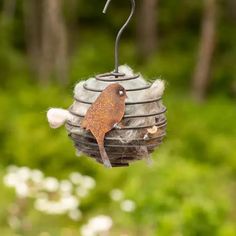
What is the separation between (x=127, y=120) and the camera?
9.88 ft

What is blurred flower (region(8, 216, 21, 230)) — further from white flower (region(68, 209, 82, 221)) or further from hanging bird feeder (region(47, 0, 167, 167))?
hanging bird feeder (region(47, 0, 167, 167))

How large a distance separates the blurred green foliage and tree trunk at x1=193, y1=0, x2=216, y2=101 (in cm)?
28

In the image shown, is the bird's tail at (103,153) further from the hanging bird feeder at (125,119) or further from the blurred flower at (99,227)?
the blurred flower at (99,227)

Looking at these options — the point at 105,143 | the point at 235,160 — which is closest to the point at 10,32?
the point at 235,160

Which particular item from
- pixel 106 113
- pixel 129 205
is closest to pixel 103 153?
pixel 106 113

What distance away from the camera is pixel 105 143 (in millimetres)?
3006

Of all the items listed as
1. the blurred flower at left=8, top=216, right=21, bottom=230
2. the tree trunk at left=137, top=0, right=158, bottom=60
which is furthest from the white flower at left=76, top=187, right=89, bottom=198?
the tree trunk at left=137, top=0, right=158, bottom=60

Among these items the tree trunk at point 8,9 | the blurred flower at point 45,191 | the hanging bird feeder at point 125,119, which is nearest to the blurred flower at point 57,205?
the blurred flower at point 45,191

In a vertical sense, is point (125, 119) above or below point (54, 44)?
below

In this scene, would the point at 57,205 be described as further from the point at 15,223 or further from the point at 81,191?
the point at 81,191

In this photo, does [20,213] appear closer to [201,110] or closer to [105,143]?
[105,143]

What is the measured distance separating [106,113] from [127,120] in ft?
0.35

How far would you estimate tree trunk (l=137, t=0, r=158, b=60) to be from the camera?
17734 mm

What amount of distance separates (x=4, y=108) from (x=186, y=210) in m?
7.19
